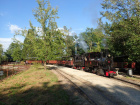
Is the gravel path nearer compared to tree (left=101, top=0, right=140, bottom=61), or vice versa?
the gravel path

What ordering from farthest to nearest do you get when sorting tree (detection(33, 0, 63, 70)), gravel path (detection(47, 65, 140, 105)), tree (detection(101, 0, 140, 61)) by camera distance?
tree (detection(33, 0, 63, 70)) → tree (detection(101, 0, 140, 61)) → gravel path (detection(47, 65, 140, 105))

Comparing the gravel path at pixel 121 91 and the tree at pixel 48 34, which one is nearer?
the gravel path at pixel 121 91

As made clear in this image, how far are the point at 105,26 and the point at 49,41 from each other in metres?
8.81

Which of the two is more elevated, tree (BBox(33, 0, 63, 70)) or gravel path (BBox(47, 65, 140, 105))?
tree (BBox(33, 0, 63, 70))

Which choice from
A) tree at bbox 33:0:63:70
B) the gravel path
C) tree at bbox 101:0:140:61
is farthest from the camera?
tree at bbox 33:0:63:70

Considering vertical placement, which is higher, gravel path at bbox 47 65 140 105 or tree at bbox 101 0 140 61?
tree at bbox 101 0 140 61

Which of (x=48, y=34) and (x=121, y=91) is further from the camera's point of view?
(x=48, y=34)

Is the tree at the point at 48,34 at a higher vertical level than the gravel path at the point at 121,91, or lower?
higher

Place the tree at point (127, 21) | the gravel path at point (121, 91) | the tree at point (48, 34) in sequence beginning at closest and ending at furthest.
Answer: the gravel path at point (121, 91) < the tree at point (127, 21) < the tree at point (48, 34)

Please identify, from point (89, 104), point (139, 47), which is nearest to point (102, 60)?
point (139, 47)

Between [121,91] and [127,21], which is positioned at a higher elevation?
[127,21]

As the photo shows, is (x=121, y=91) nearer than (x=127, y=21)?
Yes

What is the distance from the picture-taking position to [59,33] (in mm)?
20812

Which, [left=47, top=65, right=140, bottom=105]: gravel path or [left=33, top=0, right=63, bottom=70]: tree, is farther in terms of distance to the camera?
[left=33, top=0, right=63, bottom=70]: tree
